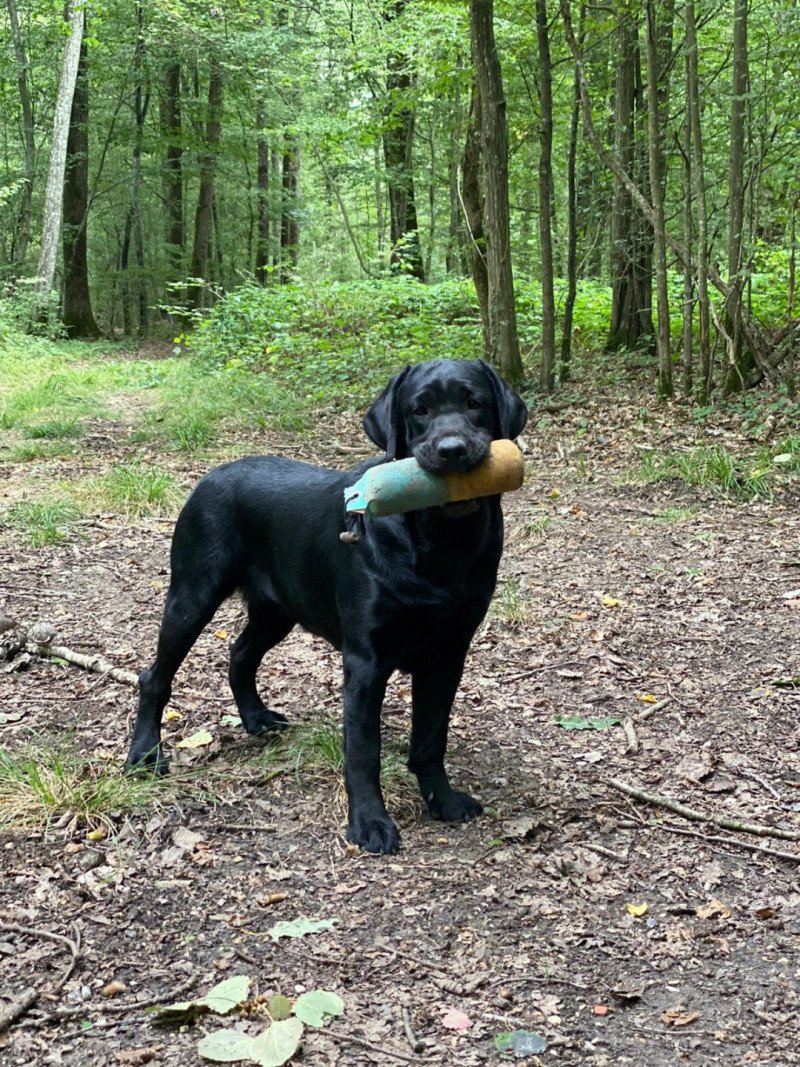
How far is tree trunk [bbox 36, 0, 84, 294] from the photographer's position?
66.1ft

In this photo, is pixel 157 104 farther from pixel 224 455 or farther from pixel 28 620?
pixel 28 620

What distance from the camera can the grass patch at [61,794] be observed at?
11.3 ft

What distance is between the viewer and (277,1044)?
2.35m

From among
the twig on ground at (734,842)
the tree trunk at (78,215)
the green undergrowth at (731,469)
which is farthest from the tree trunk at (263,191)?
the twig on ground at (734,842)

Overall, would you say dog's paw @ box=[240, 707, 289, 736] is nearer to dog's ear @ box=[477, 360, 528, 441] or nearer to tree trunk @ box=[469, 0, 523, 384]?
dog's ear @ box=[477, 360, 528, 441]

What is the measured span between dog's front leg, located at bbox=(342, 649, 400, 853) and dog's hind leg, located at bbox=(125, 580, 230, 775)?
2.56ft

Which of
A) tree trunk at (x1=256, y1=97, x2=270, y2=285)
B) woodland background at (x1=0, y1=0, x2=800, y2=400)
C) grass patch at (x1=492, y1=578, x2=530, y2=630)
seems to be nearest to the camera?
grass patch at (x1=492, y1=578, x2=530, y2=630)

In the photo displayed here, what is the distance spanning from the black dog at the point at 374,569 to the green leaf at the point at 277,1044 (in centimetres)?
100

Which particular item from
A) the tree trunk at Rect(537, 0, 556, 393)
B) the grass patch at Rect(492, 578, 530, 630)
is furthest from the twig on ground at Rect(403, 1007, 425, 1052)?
the tree trunk at Rect(537, 0, 556, 393)

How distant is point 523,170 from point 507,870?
20381 millimetres

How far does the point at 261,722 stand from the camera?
4.39 m

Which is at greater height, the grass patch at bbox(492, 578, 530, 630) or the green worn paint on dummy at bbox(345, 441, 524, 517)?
the green worn paint on dummy at bbox(345, 441, 524, 517)

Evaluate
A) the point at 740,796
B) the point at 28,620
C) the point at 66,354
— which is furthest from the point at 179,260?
the point at 740,796

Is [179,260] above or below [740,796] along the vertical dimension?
above
